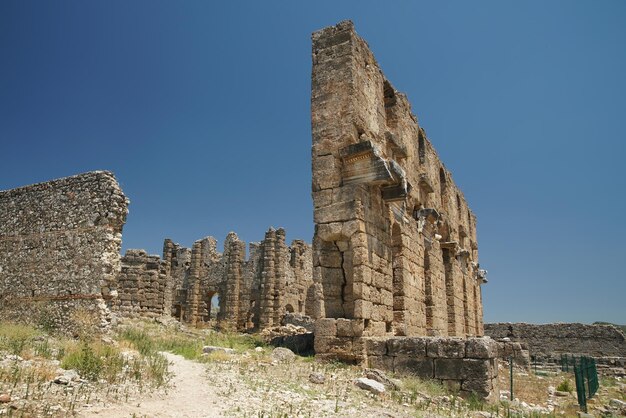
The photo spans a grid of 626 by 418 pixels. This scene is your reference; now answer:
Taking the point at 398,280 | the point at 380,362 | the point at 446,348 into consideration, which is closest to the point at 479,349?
the point at 446,348

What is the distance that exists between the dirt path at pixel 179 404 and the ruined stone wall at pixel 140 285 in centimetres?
1183

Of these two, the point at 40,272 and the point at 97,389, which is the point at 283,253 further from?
the point at 97,389

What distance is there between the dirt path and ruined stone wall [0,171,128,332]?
4.49 metres

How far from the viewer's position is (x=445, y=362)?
8.19 metres

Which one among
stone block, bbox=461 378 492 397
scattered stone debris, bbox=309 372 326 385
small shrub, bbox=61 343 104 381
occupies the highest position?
small shrub, bbox=61 343 104 381

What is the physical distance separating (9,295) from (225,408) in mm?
8802

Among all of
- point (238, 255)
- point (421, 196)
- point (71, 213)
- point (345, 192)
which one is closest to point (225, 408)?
point (345, 192)

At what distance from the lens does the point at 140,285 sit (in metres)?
18.6

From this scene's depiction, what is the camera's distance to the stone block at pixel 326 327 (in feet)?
31.1

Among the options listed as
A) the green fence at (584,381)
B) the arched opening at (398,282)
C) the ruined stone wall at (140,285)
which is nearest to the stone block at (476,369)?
the green fence at (584,381)

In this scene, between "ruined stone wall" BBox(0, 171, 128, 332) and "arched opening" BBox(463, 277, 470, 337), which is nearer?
"ruined stone wall" BBox(0, 171, 128, 332)

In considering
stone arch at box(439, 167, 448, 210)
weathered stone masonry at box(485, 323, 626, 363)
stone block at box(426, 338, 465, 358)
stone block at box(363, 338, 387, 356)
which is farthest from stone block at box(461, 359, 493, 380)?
weathered stone masonry at box(485, 323, 626, 363)

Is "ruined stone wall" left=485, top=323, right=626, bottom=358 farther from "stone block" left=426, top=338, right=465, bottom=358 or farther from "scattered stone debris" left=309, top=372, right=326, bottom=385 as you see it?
"scattered stone debris" left=309, top=372, right=326, bottom=385

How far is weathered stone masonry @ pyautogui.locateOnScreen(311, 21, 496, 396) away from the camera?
30.7 feet
